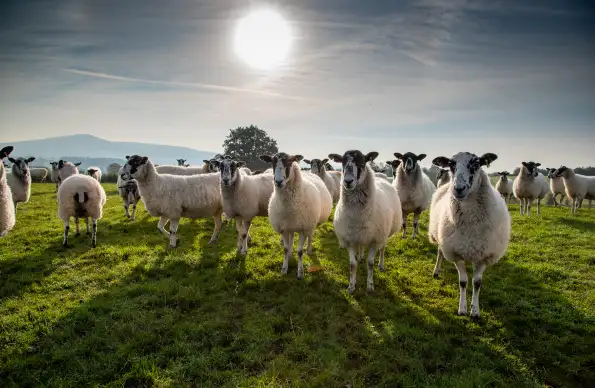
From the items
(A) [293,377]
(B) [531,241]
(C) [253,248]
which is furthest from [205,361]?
(B) [531,241]

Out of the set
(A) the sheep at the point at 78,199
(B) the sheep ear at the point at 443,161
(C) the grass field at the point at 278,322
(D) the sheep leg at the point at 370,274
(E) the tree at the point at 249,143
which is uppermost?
(E) the tree at the point at 249,143

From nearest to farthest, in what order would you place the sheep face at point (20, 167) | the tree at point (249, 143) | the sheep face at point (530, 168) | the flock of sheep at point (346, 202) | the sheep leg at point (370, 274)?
the flock of sheep at point (346, 202)
the sheep leg at point (370, 274)
the sheep face at point (20, 167)
the sheep face at point (530, 168)
the tree at point (249, 143)

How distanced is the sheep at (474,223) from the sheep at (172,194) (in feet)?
24.9

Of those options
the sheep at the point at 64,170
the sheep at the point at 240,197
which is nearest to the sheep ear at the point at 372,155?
the sheep at the point at 240,197

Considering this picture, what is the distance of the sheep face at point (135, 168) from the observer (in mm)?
10141

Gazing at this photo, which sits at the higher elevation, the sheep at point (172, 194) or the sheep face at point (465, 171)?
the sheep face at point (465, 171)

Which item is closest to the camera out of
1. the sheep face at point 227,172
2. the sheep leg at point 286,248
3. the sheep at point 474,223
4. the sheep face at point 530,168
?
the sheep at point 474,223

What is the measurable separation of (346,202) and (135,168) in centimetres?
720

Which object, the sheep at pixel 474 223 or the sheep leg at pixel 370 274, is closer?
the sheep at pixel 474 223

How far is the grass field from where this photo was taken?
4.32m

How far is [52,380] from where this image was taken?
4.18 metres

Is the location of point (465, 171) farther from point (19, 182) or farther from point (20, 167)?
point (20, 167)

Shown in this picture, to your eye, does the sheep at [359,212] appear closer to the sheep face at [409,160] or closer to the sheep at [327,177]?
the sheep face at [409,160]

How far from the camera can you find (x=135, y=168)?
33.8 feet
